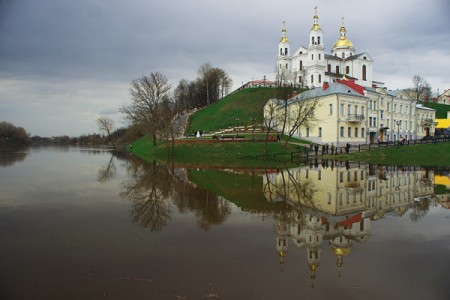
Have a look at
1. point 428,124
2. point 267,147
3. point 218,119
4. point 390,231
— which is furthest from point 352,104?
point 390,231

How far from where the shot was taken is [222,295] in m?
5.99

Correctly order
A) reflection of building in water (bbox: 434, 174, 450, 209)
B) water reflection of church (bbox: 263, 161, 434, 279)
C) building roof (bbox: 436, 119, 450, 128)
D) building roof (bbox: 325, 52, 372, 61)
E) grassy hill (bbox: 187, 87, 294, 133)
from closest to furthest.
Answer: water reflection of church (bbox: 263, 161, 434, 279) → reflection of building in water (bbox: 434, 174, 450, 209) → building roof (bbox: 436, 119, 450, 128) → grassy hill (bbox: 187, 87, 294, 133) → building roof (bbox: 325, 52, 372, 61)

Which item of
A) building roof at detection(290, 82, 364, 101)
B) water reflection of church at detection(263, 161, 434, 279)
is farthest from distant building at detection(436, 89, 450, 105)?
water reflection of church at detection(263, 161, 434, 279)

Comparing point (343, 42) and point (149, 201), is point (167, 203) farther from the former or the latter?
point (343, 42)

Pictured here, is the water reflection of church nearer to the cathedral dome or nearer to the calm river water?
the calm river water

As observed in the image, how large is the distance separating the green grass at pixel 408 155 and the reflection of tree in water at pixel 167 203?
27956mm

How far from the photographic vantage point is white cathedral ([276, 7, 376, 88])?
3364 inches

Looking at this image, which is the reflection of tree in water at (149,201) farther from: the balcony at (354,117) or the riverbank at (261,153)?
the balcony at (354,117)

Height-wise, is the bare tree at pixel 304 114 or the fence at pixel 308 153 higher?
the bare tree at pixel 304 114

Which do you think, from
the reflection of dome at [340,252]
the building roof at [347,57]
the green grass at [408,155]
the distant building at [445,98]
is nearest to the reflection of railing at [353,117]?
the green grass at [408,155]

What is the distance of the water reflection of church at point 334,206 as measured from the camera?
8924 millimetres

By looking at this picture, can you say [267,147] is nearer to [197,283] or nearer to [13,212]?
[13,212]

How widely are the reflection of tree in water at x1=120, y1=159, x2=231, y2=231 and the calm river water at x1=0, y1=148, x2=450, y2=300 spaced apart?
0.16ft

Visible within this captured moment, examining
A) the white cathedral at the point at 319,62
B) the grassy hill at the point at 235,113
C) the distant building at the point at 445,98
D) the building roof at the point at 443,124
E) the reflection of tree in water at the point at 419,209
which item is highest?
the white cathedral at the point at 319,62
